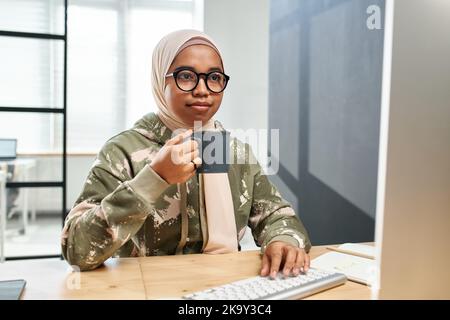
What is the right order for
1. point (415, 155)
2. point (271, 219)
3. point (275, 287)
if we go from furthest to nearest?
point (271, 219)
point (275, 287)
point (415, 155)

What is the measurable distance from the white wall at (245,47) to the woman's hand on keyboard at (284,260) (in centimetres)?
217

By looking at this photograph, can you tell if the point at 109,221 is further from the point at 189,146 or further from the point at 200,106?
the point at 200,106

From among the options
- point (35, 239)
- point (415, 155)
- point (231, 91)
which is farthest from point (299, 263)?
point (35, 239)

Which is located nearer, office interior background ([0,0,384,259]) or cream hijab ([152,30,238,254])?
cream hijab ([152,30,238,254])

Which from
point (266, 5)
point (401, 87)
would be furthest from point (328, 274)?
point (266, 5)

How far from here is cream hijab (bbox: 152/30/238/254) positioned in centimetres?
102

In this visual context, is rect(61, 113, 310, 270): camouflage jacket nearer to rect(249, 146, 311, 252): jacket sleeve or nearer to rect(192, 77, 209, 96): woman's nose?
rect(249, 146, 311, 252): jacket sleeve

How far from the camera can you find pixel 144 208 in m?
0.78

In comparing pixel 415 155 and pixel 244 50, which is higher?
pixel 244 50

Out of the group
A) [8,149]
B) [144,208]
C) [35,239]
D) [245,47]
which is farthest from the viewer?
[35,239]

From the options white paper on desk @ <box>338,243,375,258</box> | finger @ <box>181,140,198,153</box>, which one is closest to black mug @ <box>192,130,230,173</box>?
finger @ <box>181,140,198,153</box>

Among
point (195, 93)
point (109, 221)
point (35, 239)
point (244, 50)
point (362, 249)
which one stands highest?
point (244, 50)

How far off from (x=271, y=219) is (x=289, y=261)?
302mm

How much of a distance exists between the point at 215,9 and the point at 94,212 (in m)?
2.58
